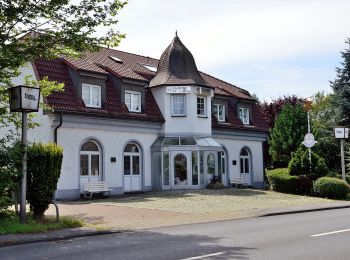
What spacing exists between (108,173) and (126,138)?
2.25 metres

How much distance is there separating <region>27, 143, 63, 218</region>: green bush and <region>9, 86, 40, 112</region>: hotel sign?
1316 mm

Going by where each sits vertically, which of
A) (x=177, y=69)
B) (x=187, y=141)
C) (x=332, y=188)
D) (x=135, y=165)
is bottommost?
(x=332, y=188)

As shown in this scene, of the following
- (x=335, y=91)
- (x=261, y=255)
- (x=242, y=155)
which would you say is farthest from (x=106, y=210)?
(x=335, y=91)

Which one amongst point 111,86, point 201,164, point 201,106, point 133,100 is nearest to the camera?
point 111,86

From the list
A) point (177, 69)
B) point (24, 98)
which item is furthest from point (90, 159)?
point (24, 98)

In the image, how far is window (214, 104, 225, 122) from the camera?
3334 centimetres

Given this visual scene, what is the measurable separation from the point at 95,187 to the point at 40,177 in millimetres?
10596

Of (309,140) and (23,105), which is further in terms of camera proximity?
(309,140)

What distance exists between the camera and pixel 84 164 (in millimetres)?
25766

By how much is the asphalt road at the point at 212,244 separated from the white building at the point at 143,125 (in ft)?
39.7

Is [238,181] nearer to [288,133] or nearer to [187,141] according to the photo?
[288,133]

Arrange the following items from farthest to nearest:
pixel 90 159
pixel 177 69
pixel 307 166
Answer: pixel 177 69 → pixel 307 166 → pixel 90 159

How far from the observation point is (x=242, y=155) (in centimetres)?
3512

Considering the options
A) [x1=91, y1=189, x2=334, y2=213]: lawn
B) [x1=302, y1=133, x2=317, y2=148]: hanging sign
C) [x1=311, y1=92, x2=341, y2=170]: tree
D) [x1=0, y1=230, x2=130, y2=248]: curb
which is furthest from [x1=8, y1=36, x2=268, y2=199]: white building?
[x1=0, y1=230, x2=130, y2=248]: curb
